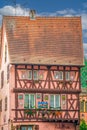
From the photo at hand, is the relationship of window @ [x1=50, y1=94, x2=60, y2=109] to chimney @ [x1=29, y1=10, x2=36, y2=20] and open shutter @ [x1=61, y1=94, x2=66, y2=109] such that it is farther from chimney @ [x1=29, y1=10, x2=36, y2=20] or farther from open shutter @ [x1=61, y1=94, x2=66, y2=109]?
chimney @ [x1=29, y1=10, x2=36, y2=20]

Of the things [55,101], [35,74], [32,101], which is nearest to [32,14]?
[35,74]

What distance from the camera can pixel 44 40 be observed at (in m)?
72.9

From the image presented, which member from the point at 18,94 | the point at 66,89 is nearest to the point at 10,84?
the point at 18,94

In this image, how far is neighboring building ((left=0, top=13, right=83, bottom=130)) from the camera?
7019 cm

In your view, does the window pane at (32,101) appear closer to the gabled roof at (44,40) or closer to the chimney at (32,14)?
the gabled roof at (44,40)

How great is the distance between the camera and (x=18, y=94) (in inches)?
2763

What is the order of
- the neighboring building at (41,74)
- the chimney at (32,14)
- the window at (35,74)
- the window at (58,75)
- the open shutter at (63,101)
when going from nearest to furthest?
the neighboring building at (41,74) < the window at (35,74) < the open shutter at (63,101) < the window at (58,75) < the chimney at (32,14)

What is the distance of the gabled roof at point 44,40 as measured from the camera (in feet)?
234

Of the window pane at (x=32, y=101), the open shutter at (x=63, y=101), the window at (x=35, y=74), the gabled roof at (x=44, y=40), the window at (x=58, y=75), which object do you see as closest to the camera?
the window pane at (x=32, y=101)

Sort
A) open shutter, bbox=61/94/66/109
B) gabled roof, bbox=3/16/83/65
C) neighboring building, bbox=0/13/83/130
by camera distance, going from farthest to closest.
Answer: gabled roof, bbox=3/16/83/65 → open shutter, bbox=61/94/66/109 → neighboring building, bbox=0/13/83/130

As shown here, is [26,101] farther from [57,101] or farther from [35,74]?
[57,101]

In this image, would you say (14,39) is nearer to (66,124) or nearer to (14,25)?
(14,25)

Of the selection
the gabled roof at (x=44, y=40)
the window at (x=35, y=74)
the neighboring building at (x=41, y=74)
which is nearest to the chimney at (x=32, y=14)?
the neighboring building at (x=41, y=74)

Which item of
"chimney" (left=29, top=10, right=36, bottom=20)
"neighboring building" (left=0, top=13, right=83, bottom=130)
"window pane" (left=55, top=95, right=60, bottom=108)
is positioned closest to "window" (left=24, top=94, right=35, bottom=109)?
"neighboring building" (left=0, top=13, right=83, bottom=130)
